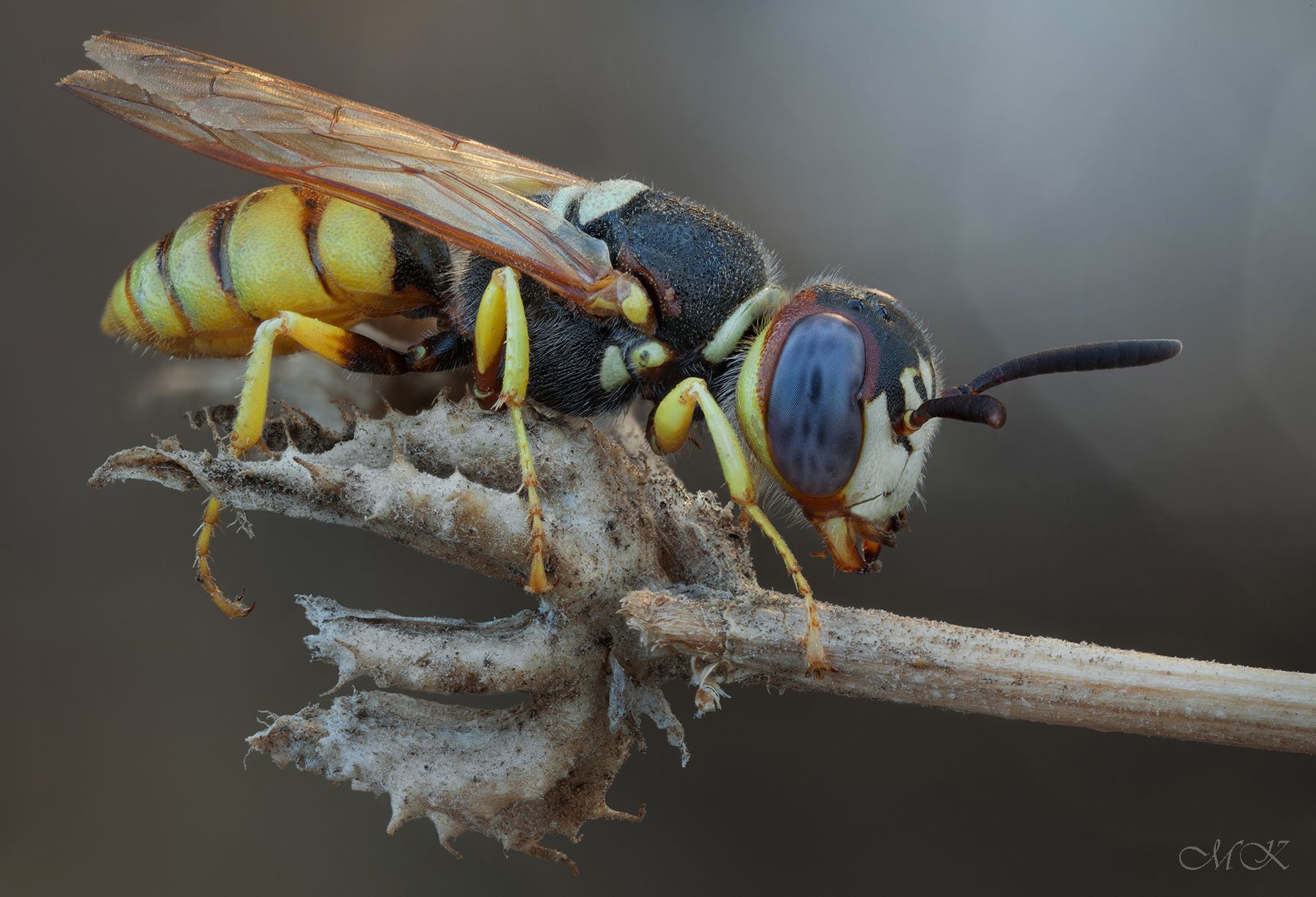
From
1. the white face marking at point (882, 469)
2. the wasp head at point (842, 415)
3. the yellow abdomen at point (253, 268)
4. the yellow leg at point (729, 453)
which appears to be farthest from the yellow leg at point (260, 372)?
the white face marking at point (882, 469)

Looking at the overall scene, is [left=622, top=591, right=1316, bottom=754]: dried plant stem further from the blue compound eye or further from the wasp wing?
the wasp wing

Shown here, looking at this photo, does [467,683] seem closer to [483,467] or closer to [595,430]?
[483,467]

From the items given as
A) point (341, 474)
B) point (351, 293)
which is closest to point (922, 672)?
point (341, 474)

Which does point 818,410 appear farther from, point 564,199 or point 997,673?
point 564,199

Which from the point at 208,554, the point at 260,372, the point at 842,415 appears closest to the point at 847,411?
the point at 842,415

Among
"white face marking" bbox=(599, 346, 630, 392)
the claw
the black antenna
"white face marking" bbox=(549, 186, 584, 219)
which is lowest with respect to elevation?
the claw

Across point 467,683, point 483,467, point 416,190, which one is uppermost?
point 416,190

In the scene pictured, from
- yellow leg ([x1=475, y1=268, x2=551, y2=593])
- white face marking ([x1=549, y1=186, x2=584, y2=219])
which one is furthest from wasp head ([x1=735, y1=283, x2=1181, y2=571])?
white face marking ([x1=549, y1=186, x2=584, y2=219])
